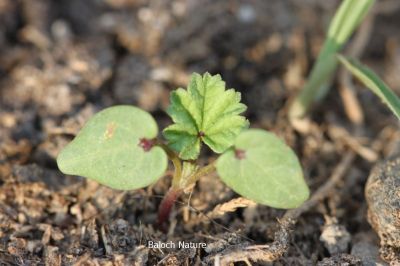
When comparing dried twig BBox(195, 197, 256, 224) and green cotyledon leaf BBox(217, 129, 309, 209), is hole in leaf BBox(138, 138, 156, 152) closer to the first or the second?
green cotyledon leaf BBox(217, 129, 309, 209)

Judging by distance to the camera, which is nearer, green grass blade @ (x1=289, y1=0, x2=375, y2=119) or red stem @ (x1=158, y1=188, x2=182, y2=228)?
red stem @ (x1=158, y1=188, x2=182, y2=228)

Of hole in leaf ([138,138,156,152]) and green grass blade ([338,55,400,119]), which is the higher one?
green grass blade ([338,55,400,119])

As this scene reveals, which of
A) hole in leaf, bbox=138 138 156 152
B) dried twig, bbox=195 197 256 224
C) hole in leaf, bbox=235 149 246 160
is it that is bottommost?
dried twig, bbox=195 197 256 224

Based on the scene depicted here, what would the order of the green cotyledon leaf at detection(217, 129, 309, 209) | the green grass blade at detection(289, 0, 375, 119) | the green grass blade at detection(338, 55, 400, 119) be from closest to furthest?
the green cotyledon leaf at detection(217, 129, 309, 209) → the green grass blade at detection(338, 55, 400, 119) → the green grass blade at detection(289, 0, 375, 119)

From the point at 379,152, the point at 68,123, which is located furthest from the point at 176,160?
the point at 379,152

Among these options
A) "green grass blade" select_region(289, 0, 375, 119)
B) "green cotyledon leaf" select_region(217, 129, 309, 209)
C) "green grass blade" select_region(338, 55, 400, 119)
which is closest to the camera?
"green cotyledon leaf" select_region(217, 129, 309, 209)

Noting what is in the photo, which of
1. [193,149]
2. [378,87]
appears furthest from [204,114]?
[378,87]

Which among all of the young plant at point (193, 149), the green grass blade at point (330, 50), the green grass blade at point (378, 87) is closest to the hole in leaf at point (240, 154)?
the young plant at point (193, 149)

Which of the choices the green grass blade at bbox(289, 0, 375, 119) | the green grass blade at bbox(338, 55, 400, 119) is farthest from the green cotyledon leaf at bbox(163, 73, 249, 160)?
the green grass blade at bbox(289, 0, 375, 119)
